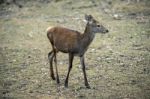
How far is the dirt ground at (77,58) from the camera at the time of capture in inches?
457

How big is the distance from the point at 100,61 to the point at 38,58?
2176mm

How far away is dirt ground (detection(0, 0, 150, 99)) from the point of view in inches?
457

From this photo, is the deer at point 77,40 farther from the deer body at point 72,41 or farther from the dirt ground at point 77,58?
the dirt ground at point 77,58

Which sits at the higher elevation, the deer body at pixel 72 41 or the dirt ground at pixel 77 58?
the deer body at pixel 72 41

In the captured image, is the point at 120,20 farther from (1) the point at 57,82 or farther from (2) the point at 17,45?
(1) the point at 57,82

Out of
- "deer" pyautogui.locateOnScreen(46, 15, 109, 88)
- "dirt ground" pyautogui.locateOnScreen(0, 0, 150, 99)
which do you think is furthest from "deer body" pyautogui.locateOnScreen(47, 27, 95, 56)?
"dirt ground" pyautogui.locateOnScreen(0, 0, 150, 99)

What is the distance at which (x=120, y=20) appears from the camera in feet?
66.4

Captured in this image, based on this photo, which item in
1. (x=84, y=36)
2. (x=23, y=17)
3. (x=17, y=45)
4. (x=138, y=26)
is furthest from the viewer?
(x=23, y=17)

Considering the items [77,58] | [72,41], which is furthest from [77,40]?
[77,58]

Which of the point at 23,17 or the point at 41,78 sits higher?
the point at 41,78

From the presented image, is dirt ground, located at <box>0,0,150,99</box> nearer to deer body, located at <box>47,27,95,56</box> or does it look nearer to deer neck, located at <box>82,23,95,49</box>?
deer body, located at <box>47,27,95,56</box>

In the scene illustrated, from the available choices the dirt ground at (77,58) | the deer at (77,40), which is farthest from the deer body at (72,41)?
the dirt ground at (77,58)

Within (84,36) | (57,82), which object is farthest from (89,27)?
(57,82)

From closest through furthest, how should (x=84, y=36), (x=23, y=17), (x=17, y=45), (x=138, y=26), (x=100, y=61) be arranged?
(x=84, y=36) < (x=100, y=61) < (x=17, y=45) < (x=138, y=26) < (x=23, y=17)
